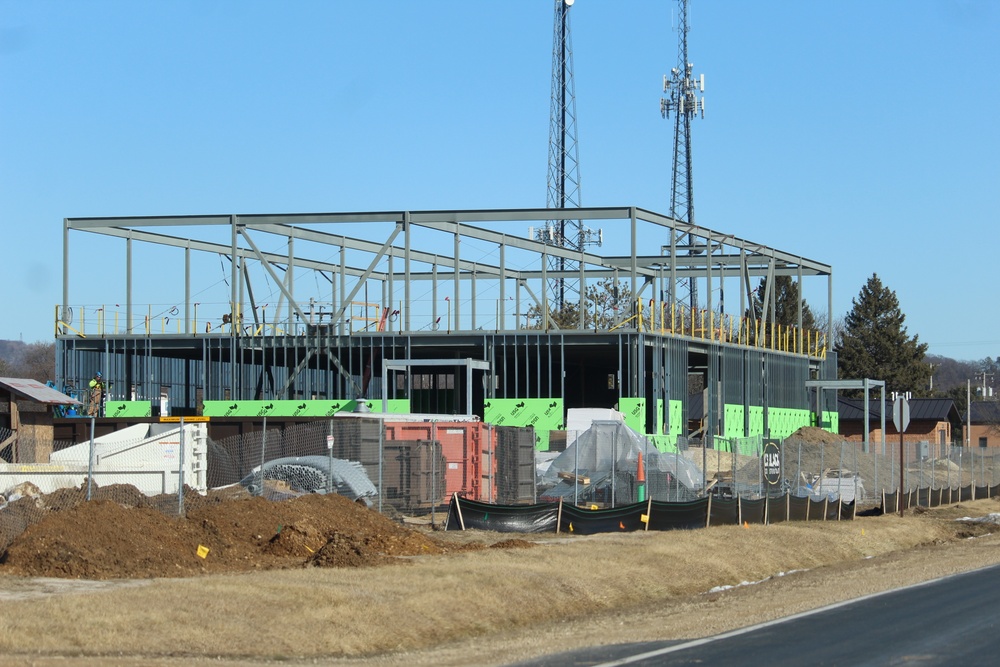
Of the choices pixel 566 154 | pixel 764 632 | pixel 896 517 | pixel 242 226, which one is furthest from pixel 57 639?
pixel 566 154

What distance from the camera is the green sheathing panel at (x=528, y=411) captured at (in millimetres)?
50312

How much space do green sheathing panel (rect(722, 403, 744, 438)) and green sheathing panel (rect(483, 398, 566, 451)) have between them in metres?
8.55

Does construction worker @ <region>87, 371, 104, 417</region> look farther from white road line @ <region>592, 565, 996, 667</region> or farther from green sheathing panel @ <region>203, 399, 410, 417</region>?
white road line @ <region>592, 565, 996, 667</region>

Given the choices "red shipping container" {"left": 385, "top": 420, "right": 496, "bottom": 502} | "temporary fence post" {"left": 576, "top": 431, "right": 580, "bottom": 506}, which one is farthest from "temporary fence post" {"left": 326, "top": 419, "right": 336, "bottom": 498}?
"temporary fence post" {"left": 576, "top": 431, "right": 580, "bottom": 506}

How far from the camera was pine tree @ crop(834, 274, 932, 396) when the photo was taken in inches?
4102

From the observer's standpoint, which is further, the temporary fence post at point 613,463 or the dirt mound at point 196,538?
the temporary fence post at point 613,463

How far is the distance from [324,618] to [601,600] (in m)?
5.07

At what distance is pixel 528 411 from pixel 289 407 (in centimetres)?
893

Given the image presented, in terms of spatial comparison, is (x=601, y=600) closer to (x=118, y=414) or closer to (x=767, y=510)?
Result: (x=767, y=510)

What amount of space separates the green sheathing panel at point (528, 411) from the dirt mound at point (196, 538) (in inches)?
1020

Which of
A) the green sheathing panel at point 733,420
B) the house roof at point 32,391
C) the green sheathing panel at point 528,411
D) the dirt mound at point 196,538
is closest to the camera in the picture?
the dirt mound at point 196,538

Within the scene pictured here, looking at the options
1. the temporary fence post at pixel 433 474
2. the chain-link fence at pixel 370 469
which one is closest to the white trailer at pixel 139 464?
the chain-link fence at pixel 370 469

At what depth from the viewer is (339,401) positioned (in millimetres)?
49938

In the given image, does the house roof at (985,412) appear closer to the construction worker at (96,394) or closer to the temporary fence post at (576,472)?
the construction worker at (96,394)
